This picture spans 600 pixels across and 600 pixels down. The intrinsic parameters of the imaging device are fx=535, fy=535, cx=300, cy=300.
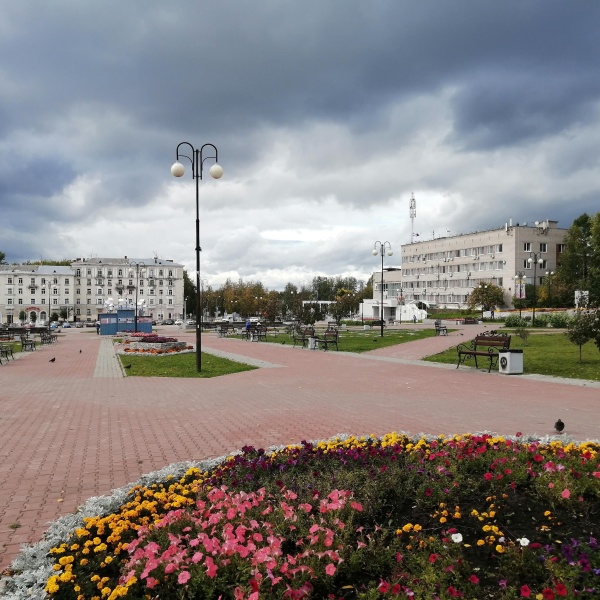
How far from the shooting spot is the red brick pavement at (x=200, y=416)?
5727 mm

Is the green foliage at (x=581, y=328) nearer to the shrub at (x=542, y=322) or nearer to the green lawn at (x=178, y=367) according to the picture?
the green lawn at (x=178, y=367)

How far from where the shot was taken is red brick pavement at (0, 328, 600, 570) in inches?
225

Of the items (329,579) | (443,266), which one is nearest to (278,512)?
(329,579)

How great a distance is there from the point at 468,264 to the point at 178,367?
81.2 meters

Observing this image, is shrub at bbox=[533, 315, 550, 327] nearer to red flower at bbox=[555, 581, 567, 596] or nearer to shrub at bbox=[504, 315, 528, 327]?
shrub at bbox=[504, 315, 528, 327]

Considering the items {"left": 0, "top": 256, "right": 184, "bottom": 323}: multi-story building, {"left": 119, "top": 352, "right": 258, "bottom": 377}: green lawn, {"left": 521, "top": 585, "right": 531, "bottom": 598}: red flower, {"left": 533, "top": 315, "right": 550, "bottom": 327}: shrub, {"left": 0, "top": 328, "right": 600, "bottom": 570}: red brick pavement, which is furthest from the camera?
{"left": 0, "top": 256, "right": 184, "bottom": 323}: multi-story building

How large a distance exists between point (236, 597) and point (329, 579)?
55 cm

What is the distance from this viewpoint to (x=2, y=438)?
7535 millimetres

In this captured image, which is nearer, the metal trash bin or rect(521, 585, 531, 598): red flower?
rect(521, 585, 531, 598): red flower

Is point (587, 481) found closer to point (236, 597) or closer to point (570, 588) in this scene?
point (570, 588)

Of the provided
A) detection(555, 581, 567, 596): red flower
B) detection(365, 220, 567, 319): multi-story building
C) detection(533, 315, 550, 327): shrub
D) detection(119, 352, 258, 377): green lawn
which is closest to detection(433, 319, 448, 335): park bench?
detection(533, 315, 550, 327): shrub

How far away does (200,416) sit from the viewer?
9.09 meters

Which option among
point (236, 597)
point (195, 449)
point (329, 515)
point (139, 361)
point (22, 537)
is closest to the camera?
point (236, 597)

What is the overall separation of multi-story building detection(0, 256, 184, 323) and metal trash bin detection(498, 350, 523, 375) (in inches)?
4688
